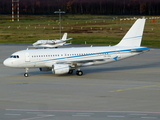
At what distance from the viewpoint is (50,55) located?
49.6m

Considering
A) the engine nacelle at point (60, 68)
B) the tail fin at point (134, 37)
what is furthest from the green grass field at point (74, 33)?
the engine nacelle at point (60, 68)

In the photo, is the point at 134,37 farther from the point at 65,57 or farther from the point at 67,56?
the point at 65,57

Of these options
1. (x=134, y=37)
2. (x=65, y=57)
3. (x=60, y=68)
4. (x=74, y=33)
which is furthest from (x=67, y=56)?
(x=74, y=33)

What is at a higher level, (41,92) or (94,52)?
(94,52)

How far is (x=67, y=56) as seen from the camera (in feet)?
164

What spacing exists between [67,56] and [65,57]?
318 millimetres

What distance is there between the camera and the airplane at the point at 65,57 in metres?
49.0

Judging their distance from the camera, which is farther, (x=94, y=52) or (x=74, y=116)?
(x=94, y=52)

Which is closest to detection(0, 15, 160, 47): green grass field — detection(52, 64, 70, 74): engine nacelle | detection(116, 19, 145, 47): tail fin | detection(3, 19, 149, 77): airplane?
detection(116, 19, 145, 47): tail fin

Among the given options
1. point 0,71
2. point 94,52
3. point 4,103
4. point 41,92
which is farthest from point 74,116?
point 0,71

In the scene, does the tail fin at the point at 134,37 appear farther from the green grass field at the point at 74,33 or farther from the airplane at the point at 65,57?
the green grass field at the point at 74,33

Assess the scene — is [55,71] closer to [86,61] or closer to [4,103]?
[86,61]

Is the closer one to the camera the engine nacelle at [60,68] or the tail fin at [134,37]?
the engine nacelle at [60,68]

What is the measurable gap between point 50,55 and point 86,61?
496 cm
